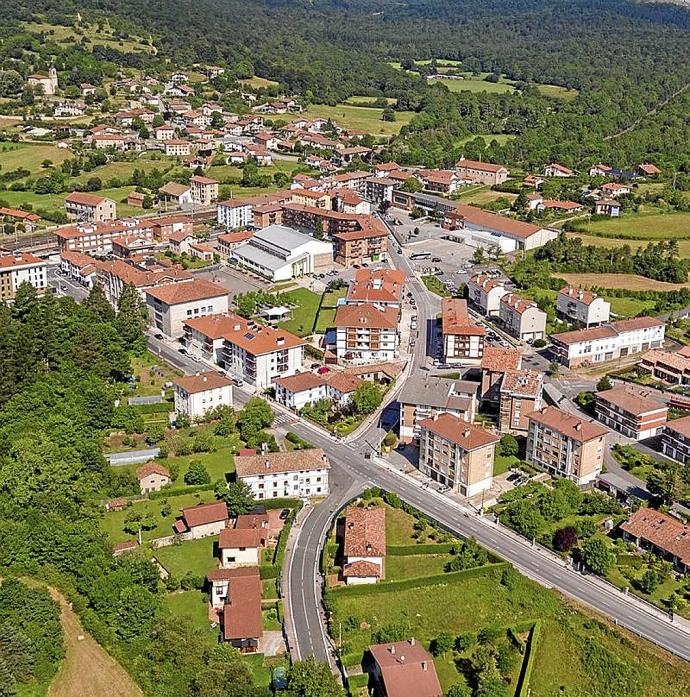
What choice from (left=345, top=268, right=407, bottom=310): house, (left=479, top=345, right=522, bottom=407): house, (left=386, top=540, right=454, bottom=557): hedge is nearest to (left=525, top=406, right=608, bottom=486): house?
(left=479, top=345, right=522, bottom=407): house

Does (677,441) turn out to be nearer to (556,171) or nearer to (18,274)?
(18,274)

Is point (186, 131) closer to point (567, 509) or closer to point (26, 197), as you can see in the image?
point (26, 197)

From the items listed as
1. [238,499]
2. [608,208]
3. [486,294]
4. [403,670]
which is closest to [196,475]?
[238,499]

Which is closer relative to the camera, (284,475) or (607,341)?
(284,475)

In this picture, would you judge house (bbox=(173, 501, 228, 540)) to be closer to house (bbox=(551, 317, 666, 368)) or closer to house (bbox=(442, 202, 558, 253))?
house (bbox=(551, 317, 666, 368))

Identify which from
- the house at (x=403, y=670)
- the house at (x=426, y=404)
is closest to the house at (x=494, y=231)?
the house at (x=426, y=404)

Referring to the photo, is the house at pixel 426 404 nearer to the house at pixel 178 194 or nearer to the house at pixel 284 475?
the house at pixel 284 475

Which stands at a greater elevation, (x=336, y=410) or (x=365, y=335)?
(x=365, y=335)
